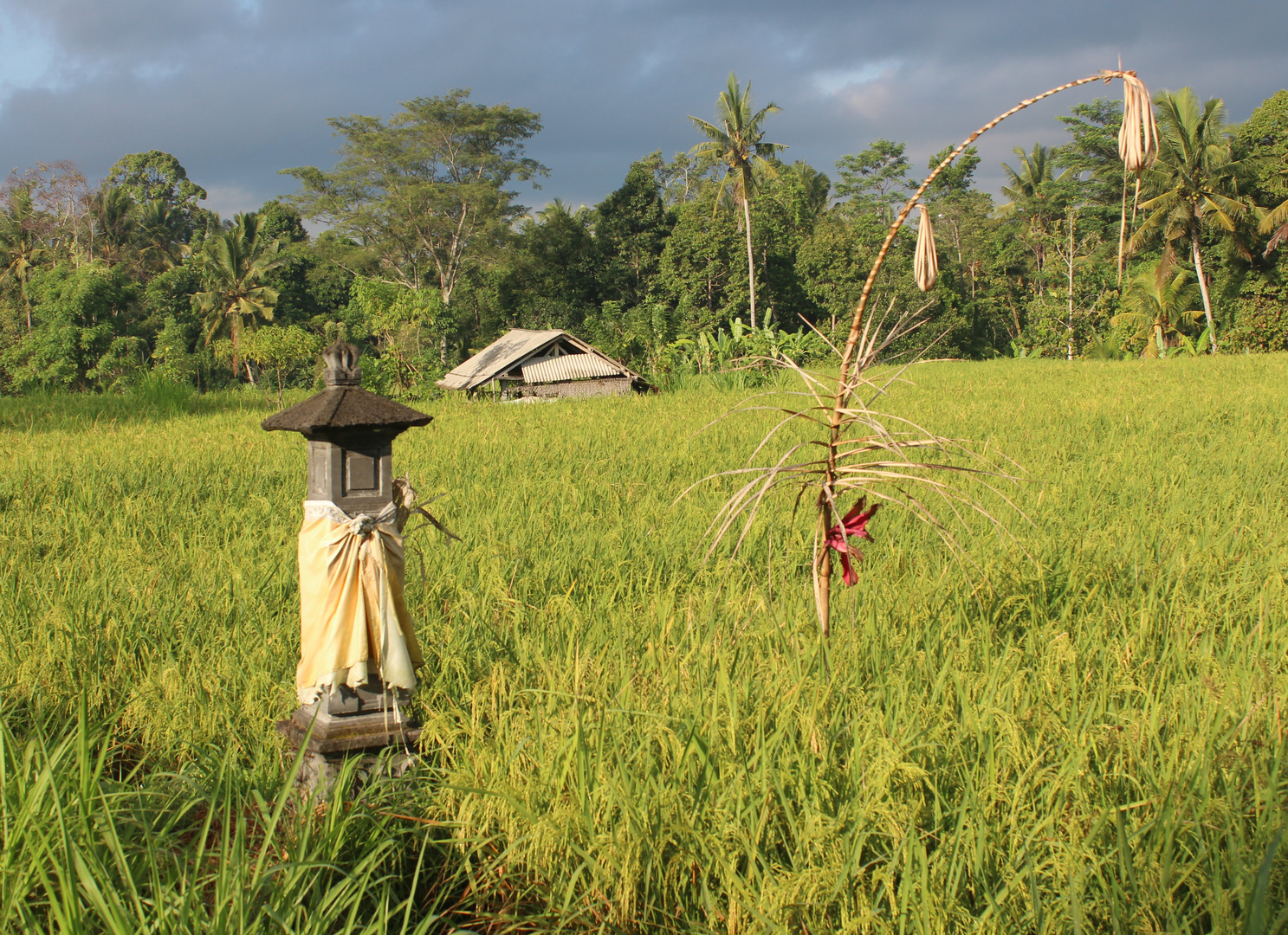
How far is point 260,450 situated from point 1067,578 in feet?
19.8

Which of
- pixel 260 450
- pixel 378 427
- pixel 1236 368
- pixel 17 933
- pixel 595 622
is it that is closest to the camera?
pixel 17 933

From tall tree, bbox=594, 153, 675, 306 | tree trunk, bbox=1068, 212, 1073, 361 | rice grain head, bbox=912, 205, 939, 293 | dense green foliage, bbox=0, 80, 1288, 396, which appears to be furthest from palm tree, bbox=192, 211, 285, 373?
rice grain head, bbox=912, 205, 939, 293

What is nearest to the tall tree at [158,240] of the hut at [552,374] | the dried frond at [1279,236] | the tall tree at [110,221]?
the tall tree at [110,221]

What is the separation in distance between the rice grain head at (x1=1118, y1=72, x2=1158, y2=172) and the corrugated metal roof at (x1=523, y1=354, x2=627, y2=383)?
14.2m

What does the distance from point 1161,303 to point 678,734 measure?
86.0ft

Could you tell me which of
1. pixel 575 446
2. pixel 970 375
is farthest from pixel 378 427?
pixel 970 375

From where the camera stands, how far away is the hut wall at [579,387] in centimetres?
1595

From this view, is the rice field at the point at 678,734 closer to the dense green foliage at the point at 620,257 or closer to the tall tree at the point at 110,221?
the dense green foliage at the point at 620,257

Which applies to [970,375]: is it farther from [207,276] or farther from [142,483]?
[207,276]

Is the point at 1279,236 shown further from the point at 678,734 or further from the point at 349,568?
the point at 349,568

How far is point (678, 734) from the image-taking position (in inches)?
72.7

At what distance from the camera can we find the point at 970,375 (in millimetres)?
14945

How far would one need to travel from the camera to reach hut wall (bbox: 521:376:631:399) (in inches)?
628

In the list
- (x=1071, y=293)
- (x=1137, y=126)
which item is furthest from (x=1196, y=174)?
(x=1137, y=126)
